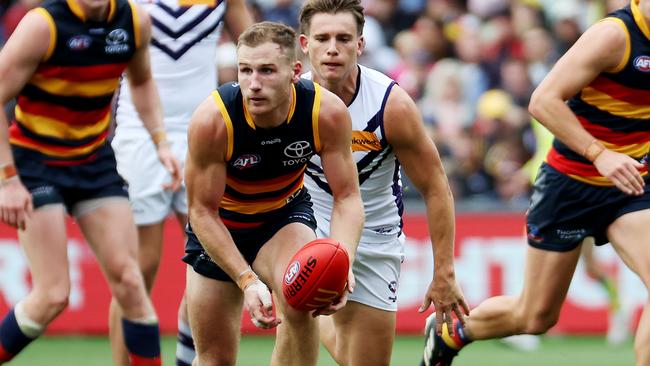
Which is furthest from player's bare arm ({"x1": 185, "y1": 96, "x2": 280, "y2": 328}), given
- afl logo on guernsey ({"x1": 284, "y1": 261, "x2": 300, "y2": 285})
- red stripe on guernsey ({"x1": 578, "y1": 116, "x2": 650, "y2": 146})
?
red stripe on guernsey ({"x1": 578, "y1": 116, "x2": 650, "y2": 146})

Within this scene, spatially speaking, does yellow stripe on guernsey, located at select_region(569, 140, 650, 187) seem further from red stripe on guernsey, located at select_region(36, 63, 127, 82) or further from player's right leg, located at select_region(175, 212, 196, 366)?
red stripe on guernsey, located at select_region(36, 63, 127, 82)

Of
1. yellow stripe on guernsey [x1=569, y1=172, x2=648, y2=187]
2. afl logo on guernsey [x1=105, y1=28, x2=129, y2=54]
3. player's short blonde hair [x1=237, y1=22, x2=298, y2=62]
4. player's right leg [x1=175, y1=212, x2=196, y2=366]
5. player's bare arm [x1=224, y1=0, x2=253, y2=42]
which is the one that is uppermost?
player's short blonde hair [x1=237, y1=22, x2=298, y2=62]

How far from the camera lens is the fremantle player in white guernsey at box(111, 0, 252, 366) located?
831cm

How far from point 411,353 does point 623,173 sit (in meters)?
4.09

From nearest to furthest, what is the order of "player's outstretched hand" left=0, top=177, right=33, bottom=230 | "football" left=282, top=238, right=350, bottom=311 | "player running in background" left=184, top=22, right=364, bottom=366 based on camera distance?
"football" left=282, top=238, right=350, bottom=311, "player running in background" left=184, top=22, right=364, bottom=366, "player's outstretched hand" left=0, top=177, right=33, bottom=230

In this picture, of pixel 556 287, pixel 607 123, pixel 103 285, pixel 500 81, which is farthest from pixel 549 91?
pixel 500 81

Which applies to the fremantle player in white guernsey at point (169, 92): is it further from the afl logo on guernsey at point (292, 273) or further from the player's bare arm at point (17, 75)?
the afl logo on guernsey at point (292, 273)

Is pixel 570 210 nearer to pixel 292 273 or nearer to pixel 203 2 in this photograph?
pixel 292 273

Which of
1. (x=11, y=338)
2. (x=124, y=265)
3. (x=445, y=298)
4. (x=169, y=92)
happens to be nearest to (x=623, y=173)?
(x=445, y=298)

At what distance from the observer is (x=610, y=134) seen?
23.7 ft

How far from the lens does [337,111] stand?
245 inches

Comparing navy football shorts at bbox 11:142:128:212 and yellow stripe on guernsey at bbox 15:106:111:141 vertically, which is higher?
yellow stripe on guernsey at bbox 15:106:111:141

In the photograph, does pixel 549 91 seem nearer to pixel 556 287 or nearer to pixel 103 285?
pixel 556 287

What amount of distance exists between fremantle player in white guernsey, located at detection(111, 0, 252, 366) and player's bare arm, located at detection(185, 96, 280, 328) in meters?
2.10
